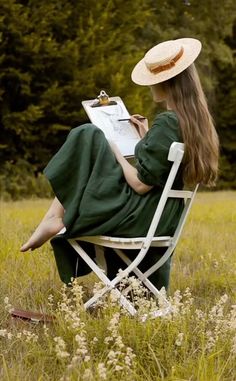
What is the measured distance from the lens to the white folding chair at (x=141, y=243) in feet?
12.5

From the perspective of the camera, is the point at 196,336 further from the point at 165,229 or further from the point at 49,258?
the point at 49,258

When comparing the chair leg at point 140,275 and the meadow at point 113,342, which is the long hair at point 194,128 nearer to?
the chair leg at point 140,275

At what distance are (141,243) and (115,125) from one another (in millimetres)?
746

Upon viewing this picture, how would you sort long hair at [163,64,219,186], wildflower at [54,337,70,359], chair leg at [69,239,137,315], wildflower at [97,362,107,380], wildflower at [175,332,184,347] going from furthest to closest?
long hair at [163,64,219,186], chair leg at [69,239,137,315], wildflower at [175,332,184,347], wildflower at [54,337,70,359], wildflower at [97,362,107,380]

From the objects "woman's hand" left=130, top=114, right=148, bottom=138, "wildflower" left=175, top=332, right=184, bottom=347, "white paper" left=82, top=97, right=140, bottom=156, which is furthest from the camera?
"woman's hand" left=130, top=114, right=148, bottom=138

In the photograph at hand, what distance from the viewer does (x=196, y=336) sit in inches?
133

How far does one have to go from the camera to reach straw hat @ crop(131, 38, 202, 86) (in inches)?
161

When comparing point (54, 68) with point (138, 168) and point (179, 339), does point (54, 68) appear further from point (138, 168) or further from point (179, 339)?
point (179, 339)

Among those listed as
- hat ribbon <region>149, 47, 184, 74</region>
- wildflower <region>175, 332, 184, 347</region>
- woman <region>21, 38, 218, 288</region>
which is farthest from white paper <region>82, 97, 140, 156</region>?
Answer: wildflower <region>175, 332, 184, 347</region>

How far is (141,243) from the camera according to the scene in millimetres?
3881

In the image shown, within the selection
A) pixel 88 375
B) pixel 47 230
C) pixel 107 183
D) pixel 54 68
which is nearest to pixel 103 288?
pixel 47 230

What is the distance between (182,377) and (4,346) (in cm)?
86

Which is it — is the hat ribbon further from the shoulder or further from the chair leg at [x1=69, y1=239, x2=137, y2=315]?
the chair leg at [x1=69, y1=239, x2=137, y2=315]

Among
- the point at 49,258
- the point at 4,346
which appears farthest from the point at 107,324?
the point at 49,258
